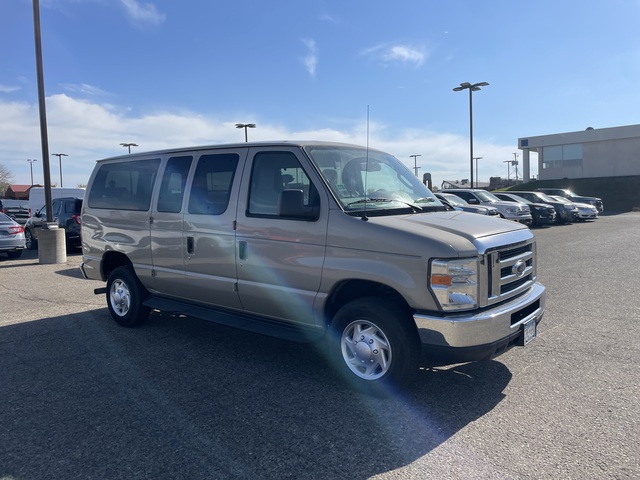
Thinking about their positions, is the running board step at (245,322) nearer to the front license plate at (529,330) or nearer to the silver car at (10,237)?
the front license plate at (529,330)

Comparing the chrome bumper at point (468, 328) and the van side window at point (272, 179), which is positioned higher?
the van side window at point (272, 179)

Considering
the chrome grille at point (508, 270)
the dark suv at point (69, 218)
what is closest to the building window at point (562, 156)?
the dark suv at point (69, 218)

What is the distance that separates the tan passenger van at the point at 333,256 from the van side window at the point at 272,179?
0.4 inches

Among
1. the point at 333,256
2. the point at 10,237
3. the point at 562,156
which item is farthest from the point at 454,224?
the point at 562,156

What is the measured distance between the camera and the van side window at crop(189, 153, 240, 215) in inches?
201

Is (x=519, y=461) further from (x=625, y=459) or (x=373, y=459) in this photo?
(x=373, y=459)

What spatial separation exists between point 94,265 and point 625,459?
20.6 ft

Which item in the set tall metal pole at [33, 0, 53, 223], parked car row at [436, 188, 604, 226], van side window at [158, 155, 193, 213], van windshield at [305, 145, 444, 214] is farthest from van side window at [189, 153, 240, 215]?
parked car row at [436, 188, 604, 226]

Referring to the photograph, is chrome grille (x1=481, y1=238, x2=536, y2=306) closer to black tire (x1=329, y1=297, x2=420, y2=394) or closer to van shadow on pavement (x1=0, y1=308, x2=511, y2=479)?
black tire (x1=329, y1=297, x2=420, y2=394)

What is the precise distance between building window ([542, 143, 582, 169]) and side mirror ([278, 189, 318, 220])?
57621mm

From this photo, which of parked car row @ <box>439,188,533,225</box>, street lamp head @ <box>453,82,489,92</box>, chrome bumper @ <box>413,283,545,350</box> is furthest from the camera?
street lamp head @ <box>453,82,489,92</box>

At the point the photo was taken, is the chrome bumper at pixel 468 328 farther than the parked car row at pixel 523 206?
No

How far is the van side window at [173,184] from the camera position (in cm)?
559

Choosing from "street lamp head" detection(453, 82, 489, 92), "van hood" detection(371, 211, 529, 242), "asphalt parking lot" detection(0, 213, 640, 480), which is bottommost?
"asphalt parking lot" detection(0, 213, 640, 480)
